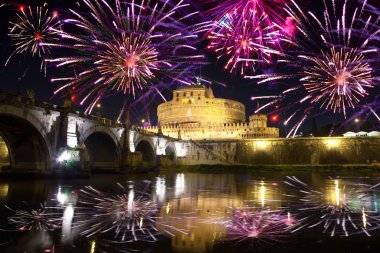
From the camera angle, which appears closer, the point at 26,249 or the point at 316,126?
the point at 26,249

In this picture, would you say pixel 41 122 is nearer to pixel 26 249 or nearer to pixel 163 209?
pixel 163 209

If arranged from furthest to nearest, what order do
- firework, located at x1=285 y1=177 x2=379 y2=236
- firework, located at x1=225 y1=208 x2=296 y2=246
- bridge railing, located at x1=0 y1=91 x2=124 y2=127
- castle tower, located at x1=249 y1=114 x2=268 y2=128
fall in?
castle tower, located at x1=249 y1=114 x2=268 y2=128 → bridge railing, located at x1=0 y1=91 x2=124 y2=127 → firework, located at x1=285 y1=177 x2=379 y2=236 → firework, located at x1=225 y1=208 x2=296 y2=246

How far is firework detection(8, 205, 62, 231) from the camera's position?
8.88m

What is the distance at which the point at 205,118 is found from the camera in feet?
319

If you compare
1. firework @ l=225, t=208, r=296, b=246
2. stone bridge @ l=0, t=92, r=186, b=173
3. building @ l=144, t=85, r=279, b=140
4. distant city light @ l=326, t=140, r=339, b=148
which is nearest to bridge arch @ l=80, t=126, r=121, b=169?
stone bridge @ l=0, t=92, r=186, b=173

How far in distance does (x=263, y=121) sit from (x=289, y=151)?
19351 mm

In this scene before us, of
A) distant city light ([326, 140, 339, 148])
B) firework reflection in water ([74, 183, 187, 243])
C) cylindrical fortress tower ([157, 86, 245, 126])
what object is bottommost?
firework reflection in water ([74, 183, 187, 243])

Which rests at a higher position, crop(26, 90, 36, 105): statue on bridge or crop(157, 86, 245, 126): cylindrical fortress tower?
crop(157, 86, 245, 126): cylindrical fortress tower

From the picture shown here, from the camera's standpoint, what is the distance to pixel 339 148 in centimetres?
6166

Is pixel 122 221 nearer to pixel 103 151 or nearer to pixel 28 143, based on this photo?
pixel 28 143

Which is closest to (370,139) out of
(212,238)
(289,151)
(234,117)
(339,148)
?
(339,148)

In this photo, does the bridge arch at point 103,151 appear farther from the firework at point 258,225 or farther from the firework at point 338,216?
the firework at point 258,225

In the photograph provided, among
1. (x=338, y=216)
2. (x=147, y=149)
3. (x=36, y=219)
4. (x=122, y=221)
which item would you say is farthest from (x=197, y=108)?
(x=122, y=221)

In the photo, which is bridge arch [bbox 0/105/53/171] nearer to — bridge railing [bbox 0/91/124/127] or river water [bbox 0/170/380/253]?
bridge railing [bbox 0/91/124/127]
